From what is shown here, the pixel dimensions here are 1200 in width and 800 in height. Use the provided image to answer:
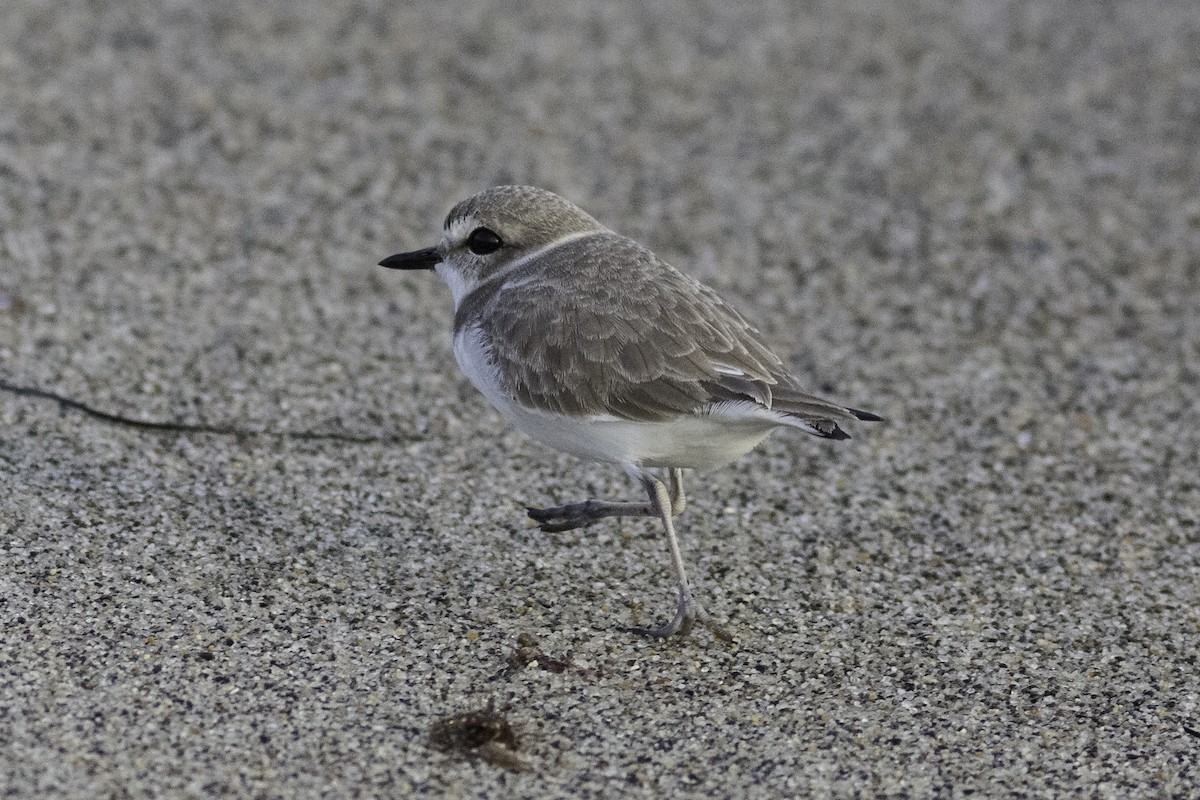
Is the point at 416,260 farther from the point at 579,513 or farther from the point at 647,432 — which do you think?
the point at 647,432

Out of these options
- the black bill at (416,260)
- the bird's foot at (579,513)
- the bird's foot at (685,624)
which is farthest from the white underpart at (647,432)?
the black bill at (416,260)

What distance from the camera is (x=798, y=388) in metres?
3.65

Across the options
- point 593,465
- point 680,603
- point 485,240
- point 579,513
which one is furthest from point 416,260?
point 680,603

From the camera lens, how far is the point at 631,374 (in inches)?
143

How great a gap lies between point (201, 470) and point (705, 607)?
1.59m

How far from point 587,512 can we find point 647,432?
1.57 ft

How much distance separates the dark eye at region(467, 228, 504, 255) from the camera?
13.9 feet

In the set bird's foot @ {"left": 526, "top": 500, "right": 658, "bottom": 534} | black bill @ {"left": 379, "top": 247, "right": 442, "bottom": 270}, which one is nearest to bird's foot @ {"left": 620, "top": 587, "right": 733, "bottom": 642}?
bird's foot @ {"left": 526, "top": 500, "right": 658, "bottom": 534}

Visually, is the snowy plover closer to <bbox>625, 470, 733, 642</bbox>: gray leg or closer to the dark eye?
<bbox>625, 470, 733, 642</bbox>: gray leg

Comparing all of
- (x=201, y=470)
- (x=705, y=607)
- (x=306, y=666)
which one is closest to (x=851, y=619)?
(x=705, y=607)

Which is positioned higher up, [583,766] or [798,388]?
[798,388]

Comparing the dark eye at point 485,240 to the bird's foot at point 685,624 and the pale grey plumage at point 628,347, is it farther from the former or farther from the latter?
the bird's foot at point 685,624

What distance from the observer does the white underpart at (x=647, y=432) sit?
3.58 m

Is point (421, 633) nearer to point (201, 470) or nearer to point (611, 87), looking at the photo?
point (201, 470)
